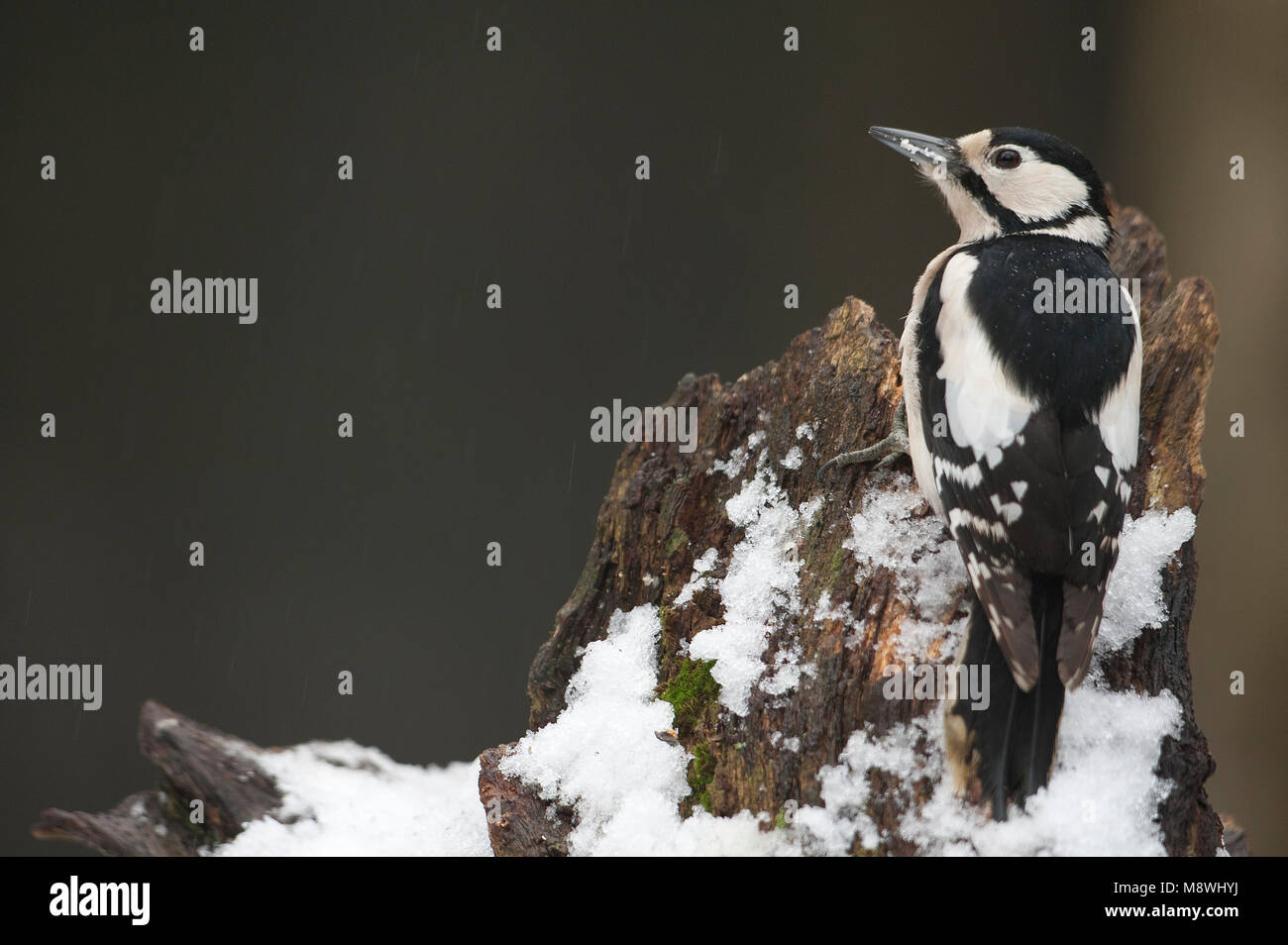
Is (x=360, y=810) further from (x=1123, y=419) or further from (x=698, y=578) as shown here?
(x=1123, y=419)

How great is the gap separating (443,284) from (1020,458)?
2.47 meters

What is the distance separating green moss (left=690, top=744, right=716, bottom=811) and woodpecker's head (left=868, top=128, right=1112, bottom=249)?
1428 mm

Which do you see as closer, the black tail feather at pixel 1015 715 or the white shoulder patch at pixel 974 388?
the black tail feather at pixel 1015 715

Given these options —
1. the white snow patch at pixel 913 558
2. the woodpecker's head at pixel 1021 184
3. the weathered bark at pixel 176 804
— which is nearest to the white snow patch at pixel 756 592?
the white snow patch at pixel 913 558

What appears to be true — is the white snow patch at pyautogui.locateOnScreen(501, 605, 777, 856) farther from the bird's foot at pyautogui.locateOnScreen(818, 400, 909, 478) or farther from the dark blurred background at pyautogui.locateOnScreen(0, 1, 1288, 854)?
the dark blurred background at pyautogui.locateOnScreen(0, 1, 1288, 854)

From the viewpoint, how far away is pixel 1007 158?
2381 mm

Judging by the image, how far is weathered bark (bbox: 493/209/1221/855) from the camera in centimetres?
176

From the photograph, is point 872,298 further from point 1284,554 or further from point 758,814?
point 758,814

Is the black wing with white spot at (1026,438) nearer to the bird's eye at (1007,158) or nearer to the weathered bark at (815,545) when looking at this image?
the weathered bark at (815,545)

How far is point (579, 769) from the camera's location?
73.4 inches

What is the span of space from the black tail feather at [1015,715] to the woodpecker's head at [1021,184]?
991 mm

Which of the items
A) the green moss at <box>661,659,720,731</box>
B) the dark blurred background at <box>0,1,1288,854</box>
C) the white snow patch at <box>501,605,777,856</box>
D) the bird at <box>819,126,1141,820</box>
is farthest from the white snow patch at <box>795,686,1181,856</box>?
the dark blurred background at <box>0,1,1288,854</box>

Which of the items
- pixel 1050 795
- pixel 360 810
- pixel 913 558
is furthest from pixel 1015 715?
pixel 360 810

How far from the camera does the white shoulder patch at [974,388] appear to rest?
186cm
